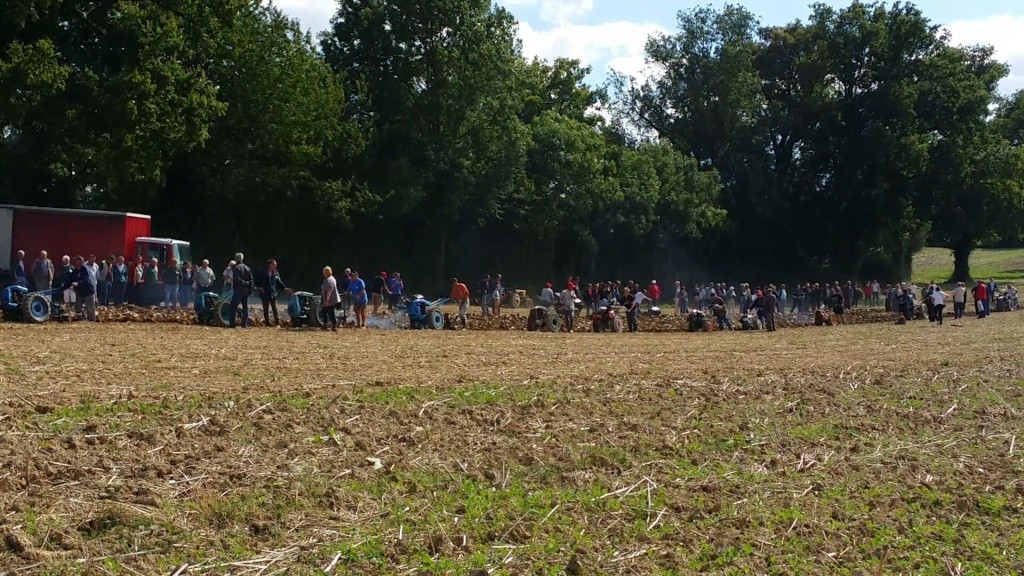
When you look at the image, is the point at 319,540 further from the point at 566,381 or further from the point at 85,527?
the point at 566,381

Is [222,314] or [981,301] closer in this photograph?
[222,314]

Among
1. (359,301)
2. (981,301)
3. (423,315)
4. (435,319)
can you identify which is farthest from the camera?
(981,301)

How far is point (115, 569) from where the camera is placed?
25.0ft

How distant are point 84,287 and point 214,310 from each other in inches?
123

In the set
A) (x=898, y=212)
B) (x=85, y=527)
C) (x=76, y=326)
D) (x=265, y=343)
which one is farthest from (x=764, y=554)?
(x=898, y=212)

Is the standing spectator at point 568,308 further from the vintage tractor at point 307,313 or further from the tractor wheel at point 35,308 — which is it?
the tractor wheel at point 35,308

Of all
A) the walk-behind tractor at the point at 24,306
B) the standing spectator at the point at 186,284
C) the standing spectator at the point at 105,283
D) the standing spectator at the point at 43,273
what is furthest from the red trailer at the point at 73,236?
the walk-behind tractor at the point at 24,306

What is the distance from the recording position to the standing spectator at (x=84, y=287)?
2661cm

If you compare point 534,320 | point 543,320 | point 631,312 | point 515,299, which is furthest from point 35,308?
point 515,299

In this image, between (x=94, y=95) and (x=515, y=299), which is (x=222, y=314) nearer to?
(x=94, y=95)

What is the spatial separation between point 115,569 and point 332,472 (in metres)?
2.75

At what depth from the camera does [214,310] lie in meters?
27.9

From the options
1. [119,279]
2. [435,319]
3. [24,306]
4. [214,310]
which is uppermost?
[119,279]

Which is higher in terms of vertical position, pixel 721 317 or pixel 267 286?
pixel 267 286
